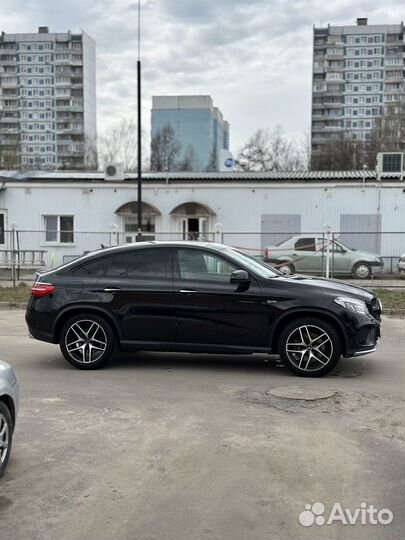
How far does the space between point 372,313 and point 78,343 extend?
3801mm

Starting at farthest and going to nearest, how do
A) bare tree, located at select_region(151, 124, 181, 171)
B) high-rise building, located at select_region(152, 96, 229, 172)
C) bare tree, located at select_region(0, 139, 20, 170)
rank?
1. high-rise building, located at select_region(152, 96, 229, 172)
2. bare tree, located at select_region(151, 124, 181, 171)
3. bare tree, located at select_region(0, 139, 20, 170)

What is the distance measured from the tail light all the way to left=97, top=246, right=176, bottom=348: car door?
65 cm

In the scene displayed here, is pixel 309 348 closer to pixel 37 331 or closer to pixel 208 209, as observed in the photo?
pixel 37 331

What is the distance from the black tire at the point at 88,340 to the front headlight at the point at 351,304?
9.56 feet

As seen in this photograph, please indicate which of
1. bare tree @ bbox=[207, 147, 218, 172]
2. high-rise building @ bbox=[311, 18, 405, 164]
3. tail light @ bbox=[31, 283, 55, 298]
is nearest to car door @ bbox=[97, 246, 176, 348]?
tail light @ bbox=[31, 283, 55, 298]

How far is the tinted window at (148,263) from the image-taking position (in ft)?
24.7

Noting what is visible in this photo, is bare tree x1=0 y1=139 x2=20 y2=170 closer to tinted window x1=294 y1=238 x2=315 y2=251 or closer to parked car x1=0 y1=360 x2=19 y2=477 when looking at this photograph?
tinted window x1=294 y1=238 x2=315 y2=251

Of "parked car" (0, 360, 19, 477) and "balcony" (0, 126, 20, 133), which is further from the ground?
"balcony" (0, 126, 20, 133)

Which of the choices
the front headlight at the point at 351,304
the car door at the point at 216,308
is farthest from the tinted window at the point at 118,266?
the front headlight at the point at 351,304

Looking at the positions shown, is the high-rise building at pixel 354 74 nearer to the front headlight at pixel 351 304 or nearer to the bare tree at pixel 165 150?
the bare tree at pixel 165 150

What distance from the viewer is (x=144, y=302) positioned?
7391 mm

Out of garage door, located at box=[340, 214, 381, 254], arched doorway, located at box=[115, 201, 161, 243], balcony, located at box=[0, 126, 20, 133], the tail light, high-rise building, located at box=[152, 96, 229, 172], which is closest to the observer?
the tail light

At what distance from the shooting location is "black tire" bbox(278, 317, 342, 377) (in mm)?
7047

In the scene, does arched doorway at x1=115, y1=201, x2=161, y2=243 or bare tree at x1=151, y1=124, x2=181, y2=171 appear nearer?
arched doorway at x1=115, y1=201, x2=161, y2=243
